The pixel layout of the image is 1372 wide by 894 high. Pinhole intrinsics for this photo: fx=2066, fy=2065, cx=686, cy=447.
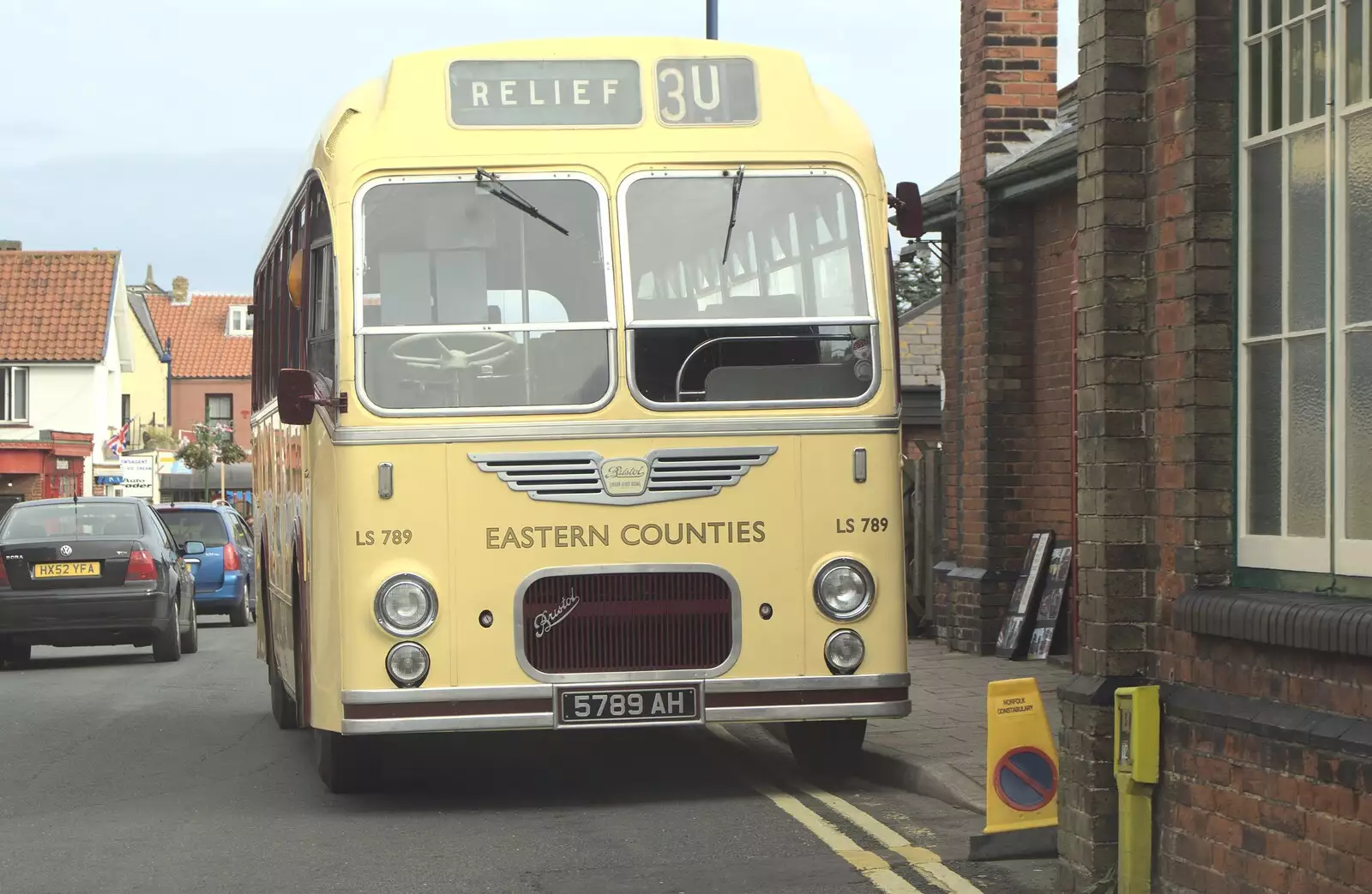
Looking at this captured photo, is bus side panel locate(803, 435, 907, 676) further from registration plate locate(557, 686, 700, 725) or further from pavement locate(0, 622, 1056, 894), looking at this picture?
pavement locate(0, 622, 1056, 894)

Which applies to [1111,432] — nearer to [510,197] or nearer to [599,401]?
[599,401]

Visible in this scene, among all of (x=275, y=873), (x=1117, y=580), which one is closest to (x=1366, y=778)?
(x=1117, y=580)

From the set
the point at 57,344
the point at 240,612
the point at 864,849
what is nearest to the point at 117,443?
the point at 57,344

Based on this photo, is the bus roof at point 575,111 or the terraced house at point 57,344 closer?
the bus roof at point 575,111

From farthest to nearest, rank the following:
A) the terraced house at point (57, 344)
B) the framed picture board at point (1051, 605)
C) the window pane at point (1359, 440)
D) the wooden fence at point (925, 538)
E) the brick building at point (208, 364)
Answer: the brick building at point (208, 364), the terraced house at point (57, 344), the wooden fence at point (925, 538), the framed picture board at point (1051, 605), the window pane at point (1359, 440)

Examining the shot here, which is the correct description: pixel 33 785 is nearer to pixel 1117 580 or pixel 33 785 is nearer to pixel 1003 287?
pixel 1117 580

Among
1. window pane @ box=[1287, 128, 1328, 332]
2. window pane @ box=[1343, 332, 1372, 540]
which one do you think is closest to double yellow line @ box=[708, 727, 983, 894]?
window pane @ box=[1343, 332, 1372, 540]

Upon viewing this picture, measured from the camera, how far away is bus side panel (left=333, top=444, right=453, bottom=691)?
8.95 m

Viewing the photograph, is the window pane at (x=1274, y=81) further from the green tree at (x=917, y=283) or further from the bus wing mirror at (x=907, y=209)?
the green tree at (x=917, y=283)

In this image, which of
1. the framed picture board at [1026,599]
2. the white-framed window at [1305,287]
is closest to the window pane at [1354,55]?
the white-framed window at [1305,287]

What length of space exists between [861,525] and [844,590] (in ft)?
1.00

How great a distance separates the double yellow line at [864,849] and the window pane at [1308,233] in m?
2.34

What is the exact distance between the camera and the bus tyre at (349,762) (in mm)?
9828

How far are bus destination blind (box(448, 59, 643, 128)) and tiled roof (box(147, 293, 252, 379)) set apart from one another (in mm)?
79531
